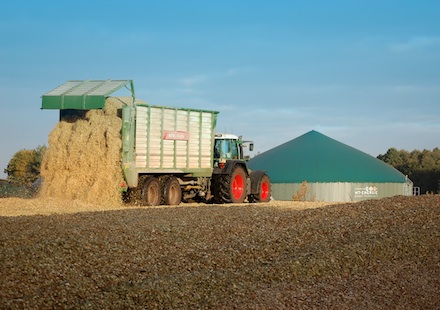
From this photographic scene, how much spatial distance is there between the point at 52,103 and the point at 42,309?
16348mm

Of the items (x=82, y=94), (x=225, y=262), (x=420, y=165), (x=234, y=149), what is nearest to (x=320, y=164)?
(x=234, y=149)

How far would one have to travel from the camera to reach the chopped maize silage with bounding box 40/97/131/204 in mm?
22000

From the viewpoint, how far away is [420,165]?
7869 cm

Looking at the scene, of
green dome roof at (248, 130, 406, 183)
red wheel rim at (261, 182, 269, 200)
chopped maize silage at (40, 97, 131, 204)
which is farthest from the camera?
green dome roof at (248, 130, 406, 183)

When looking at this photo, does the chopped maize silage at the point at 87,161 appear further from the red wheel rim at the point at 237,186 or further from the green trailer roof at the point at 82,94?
the red wheel rim at the point at 237,186

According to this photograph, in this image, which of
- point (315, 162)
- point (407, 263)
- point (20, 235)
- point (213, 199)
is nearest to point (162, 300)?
point (407, 263)

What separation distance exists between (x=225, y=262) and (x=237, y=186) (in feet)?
57.3

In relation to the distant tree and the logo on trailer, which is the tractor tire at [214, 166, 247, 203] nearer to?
the logo on trailer

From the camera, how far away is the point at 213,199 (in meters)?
27.6

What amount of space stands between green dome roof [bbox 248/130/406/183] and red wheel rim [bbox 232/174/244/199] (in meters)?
24.5

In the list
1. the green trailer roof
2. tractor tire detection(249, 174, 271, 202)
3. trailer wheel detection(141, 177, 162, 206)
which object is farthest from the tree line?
the green trailer roof

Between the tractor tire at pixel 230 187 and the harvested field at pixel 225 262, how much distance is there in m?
10.1

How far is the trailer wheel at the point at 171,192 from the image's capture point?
79.7ft

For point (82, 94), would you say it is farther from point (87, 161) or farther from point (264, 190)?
point (264, 190)
